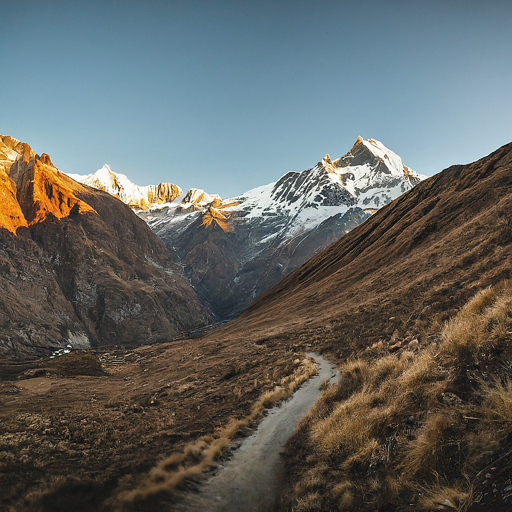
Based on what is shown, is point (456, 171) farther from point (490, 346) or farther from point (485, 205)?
point (490, 346)

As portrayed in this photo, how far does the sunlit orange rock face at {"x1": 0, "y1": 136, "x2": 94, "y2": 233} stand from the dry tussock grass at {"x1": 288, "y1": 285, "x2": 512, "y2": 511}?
461 ft

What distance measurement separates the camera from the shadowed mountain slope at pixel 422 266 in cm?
1526

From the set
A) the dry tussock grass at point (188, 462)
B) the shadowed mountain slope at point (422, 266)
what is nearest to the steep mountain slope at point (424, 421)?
the shadowed mountain slope at point (422, 266)

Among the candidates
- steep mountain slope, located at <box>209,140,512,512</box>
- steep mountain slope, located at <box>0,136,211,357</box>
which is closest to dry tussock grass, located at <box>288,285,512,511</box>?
steep mountain slope, located at <box>209,140,512,512</box>

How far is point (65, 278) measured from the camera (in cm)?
12038

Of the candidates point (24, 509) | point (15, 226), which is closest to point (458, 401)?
point (24, 509)

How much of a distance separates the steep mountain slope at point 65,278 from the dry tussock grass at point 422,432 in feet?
321

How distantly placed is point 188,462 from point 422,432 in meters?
6.35

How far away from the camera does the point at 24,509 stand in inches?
263

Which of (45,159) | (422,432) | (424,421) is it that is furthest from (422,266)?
(45,159)

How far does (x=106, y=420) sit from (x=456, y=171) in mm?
60849

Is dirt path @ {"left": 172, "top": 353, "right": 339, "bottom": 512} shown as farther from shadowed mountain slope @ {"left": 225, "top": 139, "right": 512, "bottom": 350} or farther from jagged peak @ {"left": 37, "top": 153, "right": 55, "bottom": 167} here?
jagged peak @ {"left": 37, "top": 153, "right": 55, "bottom": 167}

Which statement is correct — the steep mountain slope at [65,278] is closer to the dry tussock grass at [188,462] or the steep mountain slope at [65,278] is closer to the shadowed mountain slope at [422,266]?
the shadowed mountain slope at [422,266]

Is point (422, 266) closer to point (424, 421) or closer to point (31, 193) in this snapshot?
point (424, 421)
